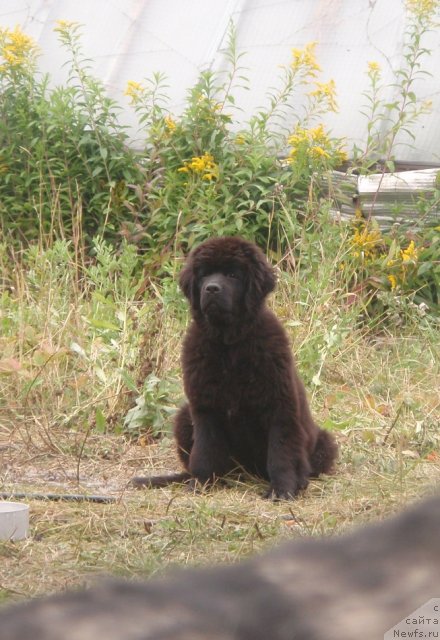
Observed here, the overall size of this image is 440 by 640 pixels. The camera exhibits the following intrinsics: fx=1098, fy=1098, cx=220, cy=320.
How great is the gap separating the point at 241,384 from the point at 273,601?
461cm

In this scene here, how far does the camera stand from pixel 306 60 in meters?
9.21

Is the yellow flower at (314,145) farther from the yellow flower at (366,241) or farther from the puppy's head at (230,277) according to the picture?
the puppy's head at (230,277)

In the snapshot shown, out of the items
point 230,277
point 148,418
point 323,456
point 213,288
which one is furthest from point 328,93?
point 323,456

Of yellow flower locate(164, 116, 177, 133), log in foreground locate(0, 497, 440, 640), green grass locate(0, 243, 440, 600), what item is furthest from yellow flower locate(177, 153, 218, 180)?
log in foreground locate(0, 497, 440, 640)

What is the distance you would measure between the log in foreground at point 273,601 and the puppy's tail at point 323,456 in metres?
4.79

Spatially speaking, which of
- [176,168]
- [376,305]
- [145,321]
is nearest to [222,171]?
[176,168]

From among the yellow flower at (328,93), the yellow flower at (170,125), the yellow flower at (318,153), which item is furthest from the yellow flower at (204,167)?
the yellow flower at (328,93)

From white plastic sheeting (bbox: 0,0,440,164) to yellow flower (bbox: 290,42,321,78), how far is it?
1.16ft

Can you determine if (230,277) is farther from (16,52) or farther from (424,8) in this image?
(16,52)

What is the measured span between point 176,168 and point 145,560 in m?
5.94

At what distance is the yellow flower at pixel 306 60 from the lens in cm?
921

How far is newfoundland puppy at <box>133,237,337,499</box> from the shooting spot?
5.06 m

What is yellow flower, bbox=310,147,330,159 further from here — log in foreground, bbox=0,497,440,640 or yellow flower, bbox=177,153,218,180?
log in foreground, bbox=0,497,440,640

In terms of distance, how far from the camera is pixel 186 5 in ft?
35.4
